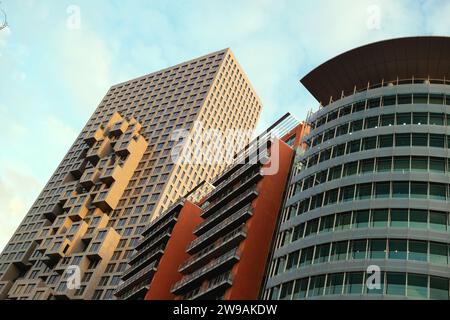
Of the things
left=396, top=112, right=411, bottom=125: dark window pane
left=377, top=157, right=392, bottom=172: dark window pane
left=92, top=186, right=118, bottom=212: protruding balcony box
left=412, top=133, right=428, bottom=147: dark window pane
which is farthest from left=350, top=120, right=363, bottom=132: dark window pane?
left=92, top=186, right=118, bottom=212: protruding balcony box

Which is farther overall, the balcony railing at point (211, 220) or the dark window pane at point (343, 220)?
the balcony railing at point (211, 220)

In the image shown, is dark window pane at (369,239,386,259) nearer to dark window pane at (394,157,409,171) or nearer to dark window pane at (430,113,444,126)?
dark window pane at (394,157,409,171)

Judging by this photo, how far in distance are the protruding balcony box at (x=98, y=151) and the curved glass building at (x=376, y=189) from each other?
69.3 metres

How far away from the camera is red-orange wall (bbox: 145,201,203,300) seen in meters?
63.5

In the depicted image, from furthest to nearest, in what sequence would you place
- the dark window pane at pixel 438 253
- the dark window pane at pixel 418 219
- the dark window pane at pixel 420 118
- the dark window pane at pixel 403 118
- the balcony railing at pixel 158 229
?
the balcony railing at pixel 158 229
the dark window pane at pixel 403 118
the dark window pane at pixel 420 118
the dark window pane at pixel 418 219
the dark window pane at pixel 438 253

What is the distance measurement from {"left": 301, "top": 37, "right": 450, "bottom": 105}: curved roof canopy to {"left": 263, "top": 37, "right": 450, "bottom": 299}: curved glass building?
121 mm

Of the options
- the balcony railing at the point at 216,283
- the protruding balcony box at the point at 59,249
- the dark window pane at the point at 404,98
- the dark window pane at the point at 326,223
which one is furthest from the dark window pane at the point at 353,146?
the protruding balcony box at the point at 59,249

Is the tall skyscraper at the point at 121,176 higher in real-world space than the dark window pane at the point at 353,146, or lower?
higher

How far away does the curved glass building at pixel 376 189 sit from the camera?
129 ft

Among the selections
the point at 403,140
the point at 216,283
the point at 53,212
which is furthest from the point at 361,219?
the point at 53,212

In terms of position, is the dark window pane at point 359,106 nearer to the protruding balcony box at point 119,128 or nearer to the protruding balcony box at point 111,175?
the protruding balcony box at point 111,175
